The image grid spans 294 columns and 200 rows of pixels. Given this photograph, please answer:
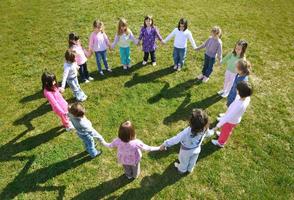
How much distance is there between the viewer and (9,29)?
12664 mm

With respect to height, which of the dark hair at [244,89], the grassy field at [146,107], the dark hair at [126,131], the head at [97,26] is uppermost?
the head at [97,26]

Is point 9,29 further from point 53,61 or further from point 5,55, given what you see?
point 53,61

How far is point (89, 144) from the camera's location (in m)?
7.32

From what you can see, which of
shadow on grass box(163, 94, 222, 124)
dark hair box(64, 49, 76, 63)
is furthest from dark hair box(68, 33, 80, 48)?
shadow on grass box(163, 94, 222, 124)

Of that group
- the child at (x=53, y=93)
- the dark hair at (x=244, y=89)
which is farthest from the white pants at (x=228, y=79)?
the child at (x=53, y=93)

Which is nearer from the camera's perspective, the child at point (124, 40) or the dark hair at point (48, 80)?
the dark hair at point (48, 80)

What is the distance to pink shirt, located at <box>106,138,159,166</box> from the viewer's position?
20.8 ft

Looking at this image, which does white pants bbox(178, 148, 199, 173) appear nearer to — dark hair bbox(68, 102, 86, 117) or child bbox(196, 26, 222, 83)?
dark hair bbox(68, 102, 86, 117)

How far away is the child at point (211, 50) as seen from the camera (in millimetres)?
8825

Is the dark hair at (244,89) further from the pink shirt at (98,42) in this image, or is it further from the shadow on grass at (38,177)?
the pink shirt at (98,42)

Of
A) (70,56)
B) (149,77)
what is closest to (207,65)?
(149,77)

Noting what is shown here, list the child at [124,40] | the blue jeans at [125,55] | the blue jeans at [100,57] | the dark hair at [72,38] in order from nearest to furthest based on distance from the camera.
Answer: the dark hair at [72,38] < the child at [124,40] < the blue jeans at [100,57] < the blue jeans at [125,55]

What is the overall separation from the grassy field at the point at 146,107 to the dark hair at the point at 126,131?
167 centimetres

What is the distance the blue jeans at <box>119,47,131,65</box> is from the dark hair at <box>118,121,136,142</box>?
4.55m
